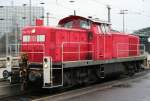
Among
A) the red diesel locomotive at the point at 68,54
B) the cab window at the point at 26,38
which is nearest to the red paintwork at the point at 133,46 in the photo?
the red diesel locomotive at the point at 68,54

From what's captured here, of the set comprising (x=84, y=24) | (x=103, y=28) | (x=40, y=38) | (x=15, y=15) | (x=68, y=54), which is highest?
(x=15, y=15)

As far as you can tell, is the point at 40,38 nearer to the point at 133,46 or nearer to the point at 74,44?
the point at 74,44

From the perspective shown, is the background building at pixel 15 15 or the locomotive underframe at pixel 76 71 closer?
the locomotive underframe at pixel 76 71

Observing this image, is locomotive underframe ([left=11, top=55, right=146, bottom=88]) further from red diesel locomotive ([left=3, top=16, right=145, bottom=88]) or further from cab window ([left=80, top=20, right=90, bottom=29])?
cab window ([left=80, top=20, right=90, bottom=29])

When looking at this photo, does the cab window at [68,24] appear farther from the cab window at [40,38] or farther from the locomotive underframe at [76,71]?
the cab window at [40,38]

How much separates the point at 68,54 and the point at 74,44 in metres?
0.70

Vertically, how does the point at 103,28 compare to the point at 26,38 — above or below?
above

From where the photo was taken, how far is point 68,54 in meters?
15.2

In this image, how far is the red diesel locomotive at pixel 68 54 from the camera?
14.0m

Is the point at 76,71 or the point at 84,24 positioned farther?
the point at 84,24

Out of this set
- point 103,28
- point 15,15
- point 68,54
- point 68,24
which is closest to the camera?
point 68,54

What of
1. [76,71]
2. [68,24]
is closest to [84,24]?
[68,24]

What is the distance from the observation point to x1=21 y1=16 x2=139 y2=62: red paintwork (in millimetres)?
14414

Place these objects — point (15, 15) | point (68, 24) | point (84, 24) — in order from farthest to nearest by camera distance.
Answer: point (15, 15) < point (68, 24) < point (84, 24)
